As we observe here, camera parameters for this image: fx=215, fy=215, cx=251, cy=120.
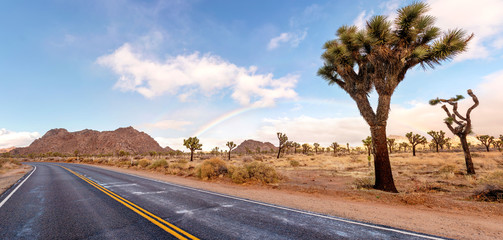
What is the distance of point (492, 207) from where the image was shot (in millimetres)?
7625

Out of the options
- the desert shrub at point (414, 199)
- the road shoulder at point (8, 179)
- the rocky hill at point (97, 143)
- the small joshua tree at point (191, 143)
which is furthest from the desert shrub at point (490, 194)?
the rocky hill at point (97, 143)

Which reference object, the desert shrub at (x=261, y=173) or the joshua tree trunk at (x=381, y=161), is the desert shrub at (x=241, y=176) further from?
the joshua tree trunk at (x=381, y=161)

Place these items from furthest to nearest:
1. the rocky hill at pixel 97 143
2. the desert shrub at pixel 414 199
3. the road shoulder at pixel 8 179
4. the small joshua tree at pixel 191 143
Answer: the rocky hill at pixel 97 143
the small joshua tree at pixel 191 143
the road shoulder at pixel 8 179
the desert shrub at pixel 414 199

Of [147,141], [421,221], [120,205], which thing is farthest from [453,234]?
[147,141]

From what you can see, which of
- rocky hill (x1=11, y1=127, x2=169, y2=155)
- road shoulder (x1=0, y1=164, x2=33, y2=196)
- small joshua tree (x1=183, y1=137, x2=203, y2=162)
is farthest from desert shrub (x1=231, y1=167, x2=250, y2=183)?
rocky hill (x1=11, y1=127, x2=169, y2=155)

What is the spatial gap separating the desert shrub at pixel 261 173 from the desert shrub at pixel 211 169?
3.07 meters

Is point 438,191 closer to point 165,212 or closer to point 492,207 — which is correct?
point 492,207

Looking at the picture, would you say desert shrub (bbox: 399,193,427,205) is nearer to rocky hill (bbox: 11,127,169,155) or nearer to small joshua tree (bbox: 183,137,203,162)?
small joshua tree (bbox: 183,137,203,162)

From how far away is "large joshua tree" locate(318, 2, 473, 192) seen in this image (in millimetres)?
10570

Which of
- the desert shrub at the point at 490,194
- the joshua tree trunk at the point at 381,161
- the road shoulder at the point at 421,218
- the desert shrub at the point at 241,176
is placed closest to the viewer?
the road shoulder at the point at 421,218

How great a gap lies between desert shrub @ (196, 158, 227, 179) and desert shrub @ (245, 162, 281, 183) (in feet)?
10.1

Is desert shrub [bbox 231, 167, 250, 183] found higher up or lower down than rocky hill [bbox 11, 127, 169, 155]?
lower down

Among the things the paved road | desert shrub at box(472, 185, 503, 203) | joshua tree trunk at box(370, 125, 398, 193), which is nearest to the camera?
the paved road

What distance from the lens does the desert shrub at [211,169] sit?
57.3 feet
